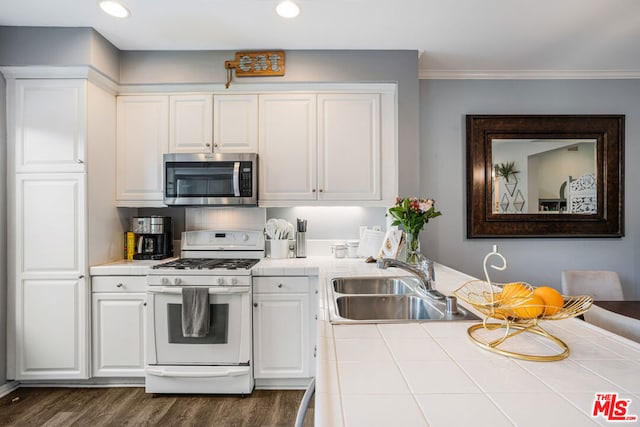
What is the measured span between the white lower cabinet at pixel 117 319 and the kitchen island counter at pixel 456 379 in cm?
189

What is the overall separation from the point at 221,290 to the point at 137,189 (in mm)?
1107

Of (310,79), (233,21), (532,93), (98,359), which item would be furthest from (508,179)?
(98,359)

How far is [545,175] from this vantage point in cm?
299

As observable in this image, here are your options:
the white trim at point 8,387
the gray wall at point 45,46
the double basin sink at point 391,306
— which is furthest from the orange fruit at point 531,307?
the white trim at point 8,387

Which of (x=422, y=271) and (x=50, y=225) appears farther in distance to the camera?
(x=50, y=225)

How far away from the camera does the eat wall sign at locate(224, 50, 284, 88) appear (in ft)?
8.61

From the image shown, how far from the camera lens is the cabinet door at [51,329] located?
2381 mm

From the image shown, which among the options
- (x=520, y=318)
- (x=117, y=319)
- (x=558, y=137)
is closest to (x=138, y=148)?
(x=117, y=319)

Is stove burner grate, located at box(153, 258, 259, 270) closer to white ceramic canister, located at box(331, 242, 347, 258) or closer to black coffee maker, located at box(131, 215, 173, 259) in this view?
black coffee maker, located at box(131, 215, 173, 259)

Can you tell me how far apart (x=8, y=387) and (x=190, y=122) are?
2182 mm

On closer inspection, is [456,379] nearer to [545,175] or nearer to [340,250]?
[340,250]

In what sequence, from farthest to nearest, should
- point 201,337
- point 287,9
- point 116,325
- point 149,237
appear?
point 149,237, point 116,325, point 201,337, point 287,9

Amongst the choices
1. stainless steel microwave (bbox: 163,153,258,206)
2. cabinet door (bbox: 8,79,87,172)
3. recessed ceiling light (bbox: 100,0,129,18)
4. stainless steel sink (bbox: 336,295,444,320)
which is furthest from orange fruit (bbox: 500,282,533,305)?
cabinet door (bbox: 8,79,87,172)

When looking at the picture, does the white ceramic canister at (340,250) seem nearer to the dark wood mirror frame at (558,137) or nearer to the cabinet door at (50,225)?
the dark wood mirror frame at (558,137)
